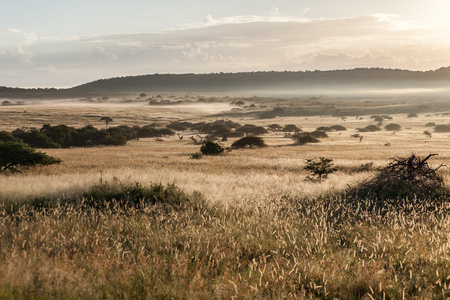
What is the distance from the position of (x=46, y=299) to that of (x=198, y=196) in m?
7.70

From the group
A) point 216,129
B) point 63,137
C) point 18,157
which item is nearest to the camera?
point 18,157

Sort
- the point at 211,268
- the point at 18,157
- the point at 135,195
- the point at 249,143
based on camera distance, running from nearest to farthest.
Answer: the point at 211,268 → the point at 135,195 → the point at 18,157 → the point at 249,143

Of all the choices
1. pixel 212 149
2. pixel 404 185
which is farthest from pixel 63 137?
pixel 404 185

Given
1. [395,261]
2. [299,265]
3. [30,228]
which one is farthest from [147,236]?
[395,261]

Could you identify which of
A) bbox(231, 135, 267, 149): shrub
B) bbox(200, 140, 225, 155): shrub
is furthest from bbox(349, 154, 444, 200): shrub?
bbox(231, 135, 267, 149): shrub

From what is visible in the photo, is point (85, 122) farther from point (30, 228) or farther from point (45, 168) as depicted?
point (30, 228)

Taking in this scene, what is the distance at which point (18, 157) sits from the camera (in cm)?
2238

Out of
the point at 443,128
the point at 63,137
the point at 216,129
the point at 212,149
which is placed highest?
the point at 63,137

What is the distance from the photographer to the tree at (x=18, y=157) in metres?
22.0

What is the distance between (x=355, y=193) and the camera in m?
13.8

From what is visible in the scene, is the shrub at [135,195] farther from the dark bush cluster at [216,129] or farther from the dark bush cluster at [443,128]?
the dark bush cluster at [443,128]

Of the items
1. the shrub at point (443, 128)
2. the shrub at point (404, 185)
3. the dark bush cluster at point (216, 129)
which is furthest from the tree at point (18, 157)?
the shrub at point (443, 128)

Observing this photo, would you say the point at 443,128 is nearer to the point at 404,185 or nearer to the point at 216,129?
the point at 216,129

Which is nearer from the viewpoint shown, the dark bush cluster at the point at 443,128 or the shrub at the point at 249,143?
the shrub at the point at 249,143
